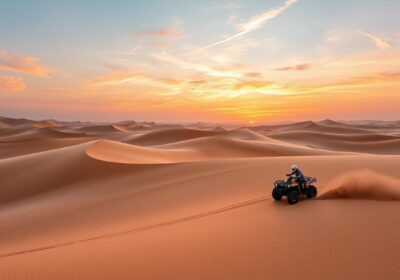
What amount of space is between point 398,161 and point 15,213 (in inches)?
541

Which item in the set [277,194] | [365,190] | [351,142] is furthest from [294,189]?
[351,142]

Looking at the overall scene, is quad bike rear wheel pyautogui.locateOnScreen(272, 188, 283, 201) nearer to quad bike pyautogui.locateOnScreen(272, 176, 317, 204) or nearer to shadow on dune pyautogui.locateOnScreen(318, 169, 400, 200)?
quad bike pyautogui.locateOnScreen(272, 176, 317, 204)

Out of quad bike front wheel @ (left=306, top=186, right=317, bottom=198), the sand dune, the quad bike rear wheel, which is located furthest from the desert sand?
the sand dune

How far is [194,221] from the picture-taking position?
268 inches

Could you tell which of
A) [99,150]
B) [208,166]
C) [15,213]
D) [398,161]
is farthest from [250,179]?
[99,150]

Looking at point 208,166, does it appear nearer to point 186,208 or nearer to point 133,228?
point 186,208

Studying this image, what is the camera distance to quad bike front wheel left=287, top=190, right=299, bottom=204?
7.00 meters

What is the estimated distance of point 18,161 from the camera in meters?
17.9

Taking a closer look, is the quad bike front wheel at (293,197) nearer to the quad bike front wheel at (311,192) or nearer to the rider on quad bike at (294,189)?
the rider on quad bike at (294,189)

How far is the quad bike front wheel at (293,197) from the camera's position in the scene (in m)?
7.00

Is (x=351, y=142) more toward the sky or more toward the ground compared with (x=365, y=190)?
more toward the sky

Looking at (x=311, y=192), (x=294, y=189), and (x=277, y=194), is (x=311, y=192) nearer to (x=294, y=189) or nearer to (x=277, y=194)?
(x=294, y=189)

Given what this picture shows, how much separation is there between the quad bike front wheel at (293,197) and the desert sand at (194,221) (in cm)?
22

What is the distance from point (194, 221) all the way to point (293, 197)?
6.57 feet
